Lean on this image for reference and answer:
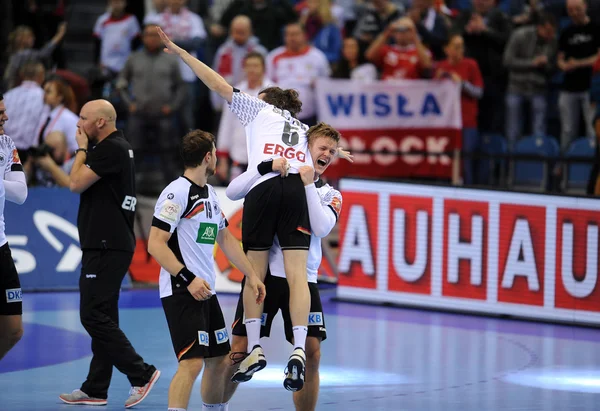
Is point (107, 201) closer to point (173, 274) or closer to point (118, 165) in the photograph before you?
point (118, 165)

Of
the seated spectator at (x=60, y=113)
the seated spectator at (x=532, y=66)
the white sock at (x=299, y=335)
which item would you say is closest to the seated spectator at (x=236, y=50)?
the seated spectator at (x=60, y=113)

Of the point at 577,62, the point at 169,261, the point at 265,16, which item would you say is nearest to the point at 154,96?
the point at 265,16

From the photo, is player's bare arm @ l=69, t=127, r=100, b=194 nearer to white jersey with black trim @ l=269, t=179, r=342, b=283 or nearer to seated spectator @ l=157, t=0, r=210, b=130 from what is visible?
white jersey with black trim @ l=269, t=179, r=342, b=283

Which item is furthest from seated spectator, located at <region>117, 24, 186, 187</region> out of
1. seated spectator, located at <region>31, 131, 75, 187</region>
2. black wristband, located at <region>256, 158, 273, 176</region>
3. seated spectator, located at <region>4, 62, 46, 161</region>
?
black wristband, located at <region>256, 158, 273, 176</region>

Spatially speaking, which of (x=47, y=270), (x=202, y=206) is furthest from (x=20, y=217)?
(x=202, y=206)

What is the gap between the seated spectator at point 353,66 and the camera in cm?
1705

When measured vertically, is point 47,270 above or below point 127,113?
below

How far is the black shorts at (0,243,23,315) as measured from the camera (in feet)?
27.8

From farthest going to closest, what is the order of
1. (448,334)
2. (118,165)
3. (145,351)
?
(448,334)
(145,351)
(118,165)

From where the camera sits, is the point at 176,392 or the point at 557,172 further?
the point at 557,172

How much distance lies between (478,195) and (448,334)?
6.30ft

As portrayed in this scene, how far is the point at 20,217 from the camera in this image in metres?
14.1

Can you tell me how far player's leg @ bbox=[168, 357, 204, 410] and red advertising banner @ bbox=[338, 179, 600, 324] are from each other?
20.7 ft

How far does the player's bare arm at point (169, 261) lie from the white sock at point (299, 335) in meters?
0.75
